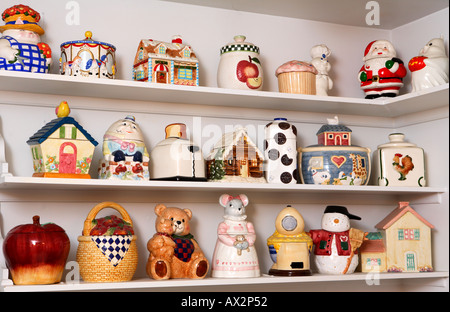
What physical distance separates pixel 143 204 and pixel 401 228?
803 mm

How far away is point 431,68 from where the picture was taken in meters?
1.79

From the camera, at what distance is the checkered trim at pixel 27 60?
1516 millimetres

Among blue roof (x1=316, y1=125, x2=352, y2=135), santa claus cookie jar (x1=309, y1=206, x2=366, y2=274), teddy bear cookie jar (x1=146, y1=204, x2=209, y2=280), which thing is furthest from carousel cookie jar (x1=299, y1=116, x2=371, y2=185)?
teddy bear cookie jar (x1=146, y1=204, x2=209, y2=280)

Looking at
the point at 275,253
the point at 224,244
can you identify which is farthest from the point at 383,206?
the point at 224,244

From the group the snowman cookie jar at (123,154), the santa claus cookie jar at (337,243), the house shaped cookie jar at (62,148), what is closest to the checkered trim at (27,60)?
the house shaped cookie jar at (62,148)

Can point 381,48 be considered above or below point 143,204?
above

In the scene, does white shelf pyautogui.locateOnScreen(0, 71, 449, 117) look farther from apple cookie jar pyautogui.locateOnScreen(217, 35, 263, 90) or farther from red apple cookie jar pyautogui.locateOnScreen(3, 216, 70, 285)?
red apple cookie jar pyautogui.locateOnScreen(3, 216, 70, 285)

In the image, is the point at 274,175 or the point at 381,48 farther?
the point at 381,48

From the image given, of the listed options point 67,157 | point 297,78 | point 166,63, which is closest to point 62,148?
point 67,157

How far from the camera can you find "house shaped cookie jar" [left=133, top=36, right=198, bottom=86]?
1672 mm

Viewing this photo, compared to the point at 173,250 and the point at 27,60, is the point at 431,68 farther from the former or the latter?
the point at 27,60

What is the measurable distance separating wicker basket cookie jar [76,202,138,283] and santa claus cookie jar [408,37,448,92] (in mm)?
964
